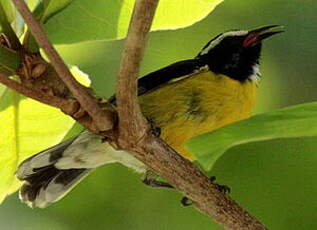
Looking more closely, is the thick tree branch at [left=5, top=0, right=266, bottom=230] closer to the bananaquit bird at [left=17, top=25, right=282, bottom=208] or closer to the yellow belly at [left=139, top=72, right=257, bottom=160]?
the bananaquit bird at [left=17, top=25, right=282, bottom=208]

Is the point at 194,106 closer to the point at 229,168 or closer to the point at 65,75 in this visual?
the point at 229,168

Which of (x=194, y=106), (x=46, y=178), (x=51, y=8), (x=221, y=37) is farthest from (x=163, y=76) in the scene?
(x=51, y=8)

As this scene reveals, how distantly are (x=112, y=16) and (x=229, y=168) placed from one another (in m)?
0.67

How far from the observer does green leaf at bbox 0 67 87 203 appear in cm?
130

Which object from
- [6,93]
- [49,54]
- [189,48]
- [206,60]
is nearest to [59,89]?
[49,54]

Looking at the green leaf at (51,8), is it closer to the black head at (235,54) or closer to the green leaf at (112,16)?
the green leaf at (112,16)

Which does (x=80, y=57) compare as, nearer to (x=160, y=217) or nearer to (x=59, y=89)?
(x=160, y=217)

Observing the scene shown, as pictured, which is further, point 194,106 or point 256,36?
point 256,36

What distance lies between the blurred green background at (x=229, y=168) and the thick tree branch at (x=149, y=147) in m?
0.62

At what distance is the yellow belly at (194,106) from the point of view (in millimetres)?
1887

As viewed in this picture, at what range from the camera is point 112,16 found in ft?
3.83

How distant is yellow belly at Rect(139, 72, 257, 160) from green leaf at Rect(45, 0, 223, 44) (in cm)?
69

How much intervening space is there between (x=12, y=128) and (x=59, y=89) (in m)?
0.44

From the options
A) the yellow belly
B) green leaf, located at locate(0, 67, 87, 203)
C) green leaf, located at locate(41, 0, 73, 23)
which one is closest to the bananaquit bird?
the yellow belly
